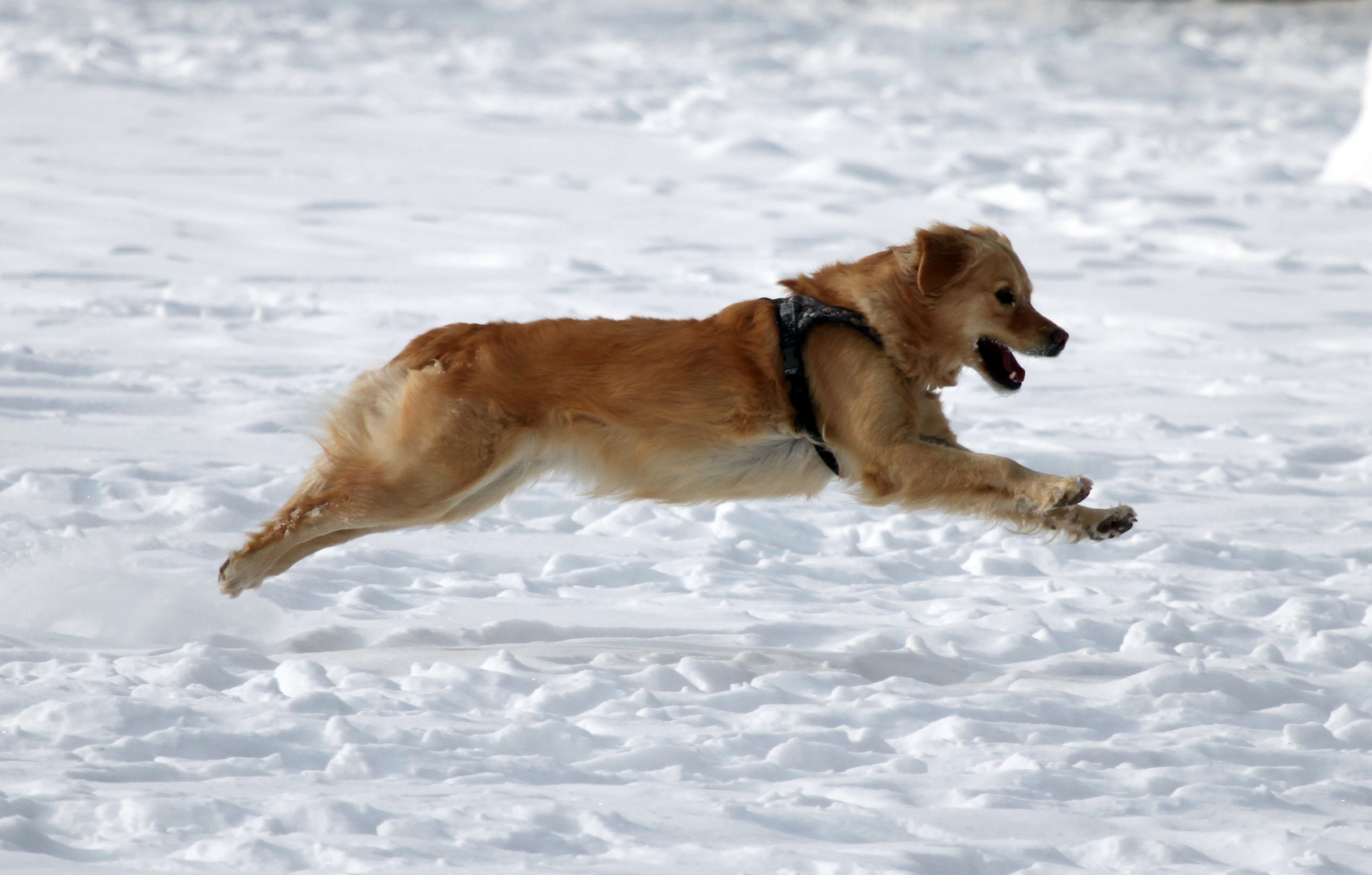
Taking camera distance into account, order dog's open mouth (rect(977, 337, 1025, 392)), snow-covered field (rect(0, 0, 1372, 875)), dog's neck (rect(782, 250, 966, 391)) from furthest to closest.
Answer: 1. dog's open mouth (rect(977, 337, 1025, 392))
2. dog's neck (rect(782, 250, 966, 391))
3. snow-covered field (rect(0, 0, 1372, 875))

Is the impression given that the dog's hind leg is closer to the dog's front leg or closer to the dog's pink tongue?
the dog's front leg

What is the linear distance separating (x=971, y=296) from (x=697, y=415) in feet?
3.30

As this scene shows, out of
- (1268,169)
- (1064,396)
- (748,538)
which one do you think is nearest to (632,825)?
(748,538)

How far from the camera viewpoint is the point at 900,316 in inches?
179

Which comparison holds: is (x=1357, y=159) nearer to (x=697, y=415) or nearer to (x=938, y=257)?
(x=938, y=257)

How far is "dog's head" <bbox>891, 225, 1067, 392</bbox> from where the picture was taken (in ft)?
15.0

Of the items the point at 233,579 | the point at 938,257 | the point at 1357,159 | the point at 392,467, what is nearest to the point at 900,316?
the point at 938,257

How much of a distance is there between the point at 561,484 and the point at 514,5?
18.0 m

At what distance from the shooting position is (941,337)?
4.58 metres

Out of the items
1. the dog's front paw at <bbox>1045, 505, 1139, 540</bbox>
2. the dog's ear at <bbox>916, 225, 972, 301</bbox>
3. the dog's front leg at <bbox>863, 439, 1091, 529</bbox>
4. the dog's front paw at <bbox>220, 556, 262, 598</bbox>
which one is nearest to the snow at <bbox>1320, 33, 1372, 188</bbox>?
the dog's ear at <bbox>916, 225, 972, 301</bbox>

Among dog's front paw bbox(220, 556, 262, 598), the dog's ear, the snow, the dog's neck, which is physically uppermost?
the snow

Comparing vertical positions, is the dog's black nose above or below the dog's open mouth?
above

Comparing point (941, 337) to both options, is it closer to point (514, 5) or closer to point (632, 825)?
point (632, 825)


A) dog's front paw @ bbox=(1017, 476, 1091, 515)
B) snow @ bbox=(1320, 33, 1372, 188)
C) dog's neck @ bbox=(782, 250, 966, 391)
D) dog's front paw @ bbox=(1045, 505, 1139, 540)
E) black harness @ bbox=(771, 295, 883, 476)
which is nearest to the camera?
dog's front paw @ bbox=(1017, 476, 1091, 515)
